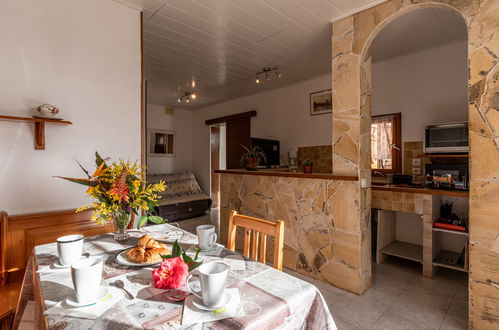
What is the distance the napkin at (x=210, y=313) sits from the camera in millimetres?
713

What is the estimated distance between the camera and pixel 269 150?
4453mm

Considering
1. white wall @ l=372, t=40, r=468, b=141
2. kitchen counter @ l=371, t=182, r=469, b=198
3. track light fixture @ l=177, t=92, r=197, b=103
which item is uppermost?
track light fixture @ l=177, t=92, r=197, b=103

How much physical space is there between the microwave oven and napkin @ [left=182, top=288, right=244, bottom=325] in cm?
285

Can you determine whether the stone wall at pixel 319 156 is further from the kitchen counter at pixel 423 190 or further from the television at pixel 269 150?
the kitchen counter at pixel 423 190

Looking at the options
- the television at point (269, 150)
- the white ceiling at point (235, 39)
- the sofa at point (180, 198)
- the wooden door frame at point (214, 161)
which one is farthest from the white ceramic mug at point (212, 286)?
the wooden door frame at point (214, 161)

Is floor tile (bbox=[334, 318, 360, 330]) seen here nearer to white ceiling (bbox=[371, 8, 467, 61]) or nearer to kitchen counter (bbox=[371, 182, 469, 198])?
kitchen counter (bbox=[371, 182, 469, 198])

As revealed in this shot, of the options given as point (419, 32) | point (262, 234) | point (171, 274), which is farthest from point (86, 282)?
point (419, 32)

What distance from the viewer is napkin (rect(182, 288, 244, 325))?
713 millimetres

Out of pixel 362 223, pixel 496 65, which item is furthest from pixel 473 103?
pixel 362 223

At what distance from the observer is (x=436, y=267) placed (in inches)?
106

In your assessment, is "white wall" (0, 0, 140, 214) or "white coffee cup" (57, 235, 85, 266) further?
"white wall" (0, 0, 140, 214)

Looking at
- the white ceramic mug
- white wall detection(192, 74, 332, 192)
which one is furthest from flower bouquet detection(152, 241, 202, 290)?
white wall detection(192, 74, 332, 192)

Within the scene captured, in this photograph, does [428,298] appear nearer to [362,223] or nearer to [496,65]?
[362,223]

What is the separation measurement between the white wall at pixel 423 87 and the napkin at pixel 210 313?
332cm
